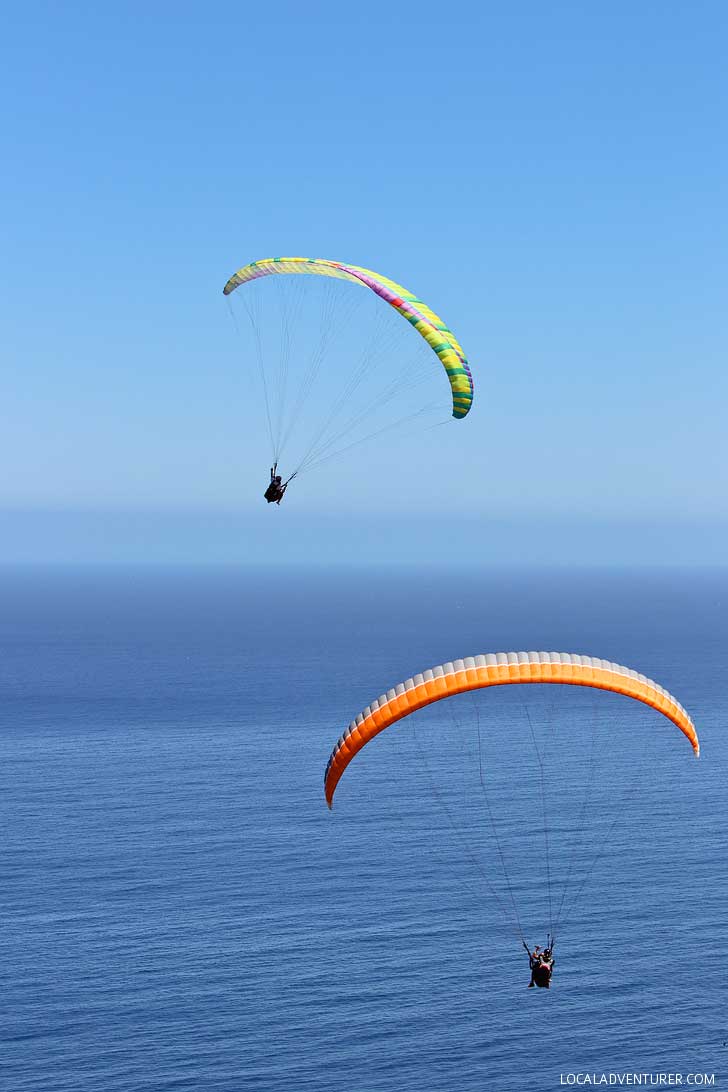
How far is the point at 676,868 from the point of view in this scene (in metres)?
75.8

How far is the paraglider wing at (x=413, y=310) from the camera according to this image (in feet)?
128

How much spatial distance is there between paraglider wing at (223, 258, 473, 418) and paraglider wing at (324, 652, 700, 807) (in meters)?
11.3

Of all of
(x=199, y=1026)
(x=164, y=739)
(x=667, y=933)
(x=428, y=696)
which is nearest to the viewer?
(x=428, y=696)

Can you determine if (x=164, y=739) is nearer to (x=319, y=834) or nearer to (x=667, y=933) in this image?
(x=319, y=834)

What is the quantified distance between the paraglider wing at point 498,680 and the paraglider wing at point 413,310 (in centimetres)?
1129

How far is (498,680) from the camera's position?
30875 millimetres

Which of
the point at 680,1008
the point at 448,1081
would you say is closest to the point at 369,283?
the point at 448,1081

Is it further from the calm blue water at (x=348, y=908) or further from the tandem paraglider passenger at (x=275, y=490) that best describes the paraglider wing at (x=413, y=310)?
the calm blue water at (x=348, y=908)

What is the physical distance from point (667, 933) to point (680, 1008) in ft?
28.4

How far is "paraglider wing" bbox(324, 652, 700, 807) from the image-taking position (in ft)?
101

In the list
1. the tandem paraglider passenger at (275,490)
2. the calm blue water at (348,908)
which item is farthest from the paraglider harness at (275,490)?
the calm blue water at (348,908)

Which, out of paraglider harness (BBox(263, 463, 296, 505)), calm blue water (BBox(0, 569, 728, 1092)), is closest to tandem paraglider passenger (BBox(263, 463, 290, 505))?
paraglider harness (BBox(263, 463, 296, 505))

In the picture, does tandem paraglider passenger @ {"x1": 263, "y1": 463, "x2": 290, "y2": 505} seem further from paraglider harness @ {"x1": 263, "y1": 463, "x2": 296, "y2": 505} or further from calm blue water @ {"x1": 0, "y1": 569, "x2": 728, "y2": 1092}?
calm blue water @ {"x1": 0, "y1": 569, "x2": 728, "y2": 1092}

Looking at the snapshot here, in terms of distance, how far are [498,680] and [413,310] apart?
13500 mm
